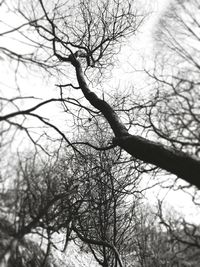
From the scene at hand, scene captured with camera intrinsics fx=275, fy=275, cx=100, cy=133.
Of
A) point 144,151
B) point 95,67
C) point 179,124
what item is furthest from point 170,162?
point 95,67

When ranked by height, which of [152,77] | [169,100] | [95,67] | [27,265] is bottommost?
[27,265]

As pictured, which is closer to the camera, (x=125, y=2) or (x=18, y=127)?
(x=18, y=127)

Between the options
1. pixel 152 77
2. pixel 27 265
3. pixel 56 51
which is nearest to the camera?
pixel 27 265

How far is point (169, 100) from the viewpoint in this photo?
5.91 meters

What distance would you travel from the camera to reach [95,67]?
9.36 m

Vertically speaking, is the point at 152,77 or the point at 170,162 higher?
the point at 152,77

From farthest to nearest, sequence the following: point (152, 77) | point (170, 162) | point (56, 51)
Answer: point (56, 51) < point (152, 77) < point (170, 162)

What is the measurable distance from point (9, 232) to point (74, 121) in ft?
15.7

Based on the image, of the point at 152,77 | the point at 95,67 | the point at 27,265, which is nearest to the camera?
the point at 27,265

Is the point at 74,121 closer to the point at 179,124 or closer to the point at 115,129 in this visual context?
the point at 115,129

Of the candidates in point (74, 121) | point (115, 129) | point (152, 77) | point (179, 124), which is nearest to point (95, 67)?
point (74, 121)

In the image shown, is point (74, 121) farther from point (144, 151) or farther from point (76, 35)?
point (144, 151)

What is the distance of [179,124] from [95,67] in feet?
15.9

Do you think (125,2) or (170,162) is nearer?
(170,162)
